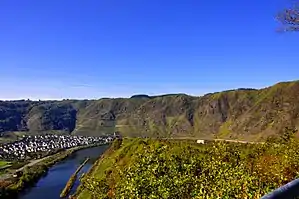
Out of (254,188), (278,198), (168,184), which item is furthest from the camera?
(168,184)

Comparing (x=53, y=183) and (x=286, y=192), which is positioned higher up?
(x=286, y=192)

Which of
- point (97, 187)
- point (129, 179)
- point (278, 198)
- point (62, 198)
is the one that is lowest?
point (62, 198)

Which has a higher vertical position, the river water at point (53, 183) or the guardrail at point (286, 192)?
the guardrail at point (286, 192)

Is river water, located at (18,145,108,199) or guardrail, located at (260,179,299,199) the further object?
river water, located at (18,145,108,199)

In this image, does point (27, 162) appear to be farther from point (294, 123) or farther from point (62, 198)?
point (294, 123)

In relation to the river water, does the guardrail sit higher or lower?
higher

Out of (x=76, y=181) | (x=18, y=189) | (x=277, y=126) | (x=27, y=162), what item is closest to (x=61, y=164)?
(x=27, y=162)

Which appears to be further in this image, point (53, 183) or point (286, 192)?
point (53, 183)

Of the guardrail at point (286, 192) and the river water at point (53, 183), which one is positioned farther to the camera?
the river water at point (53, 183)
